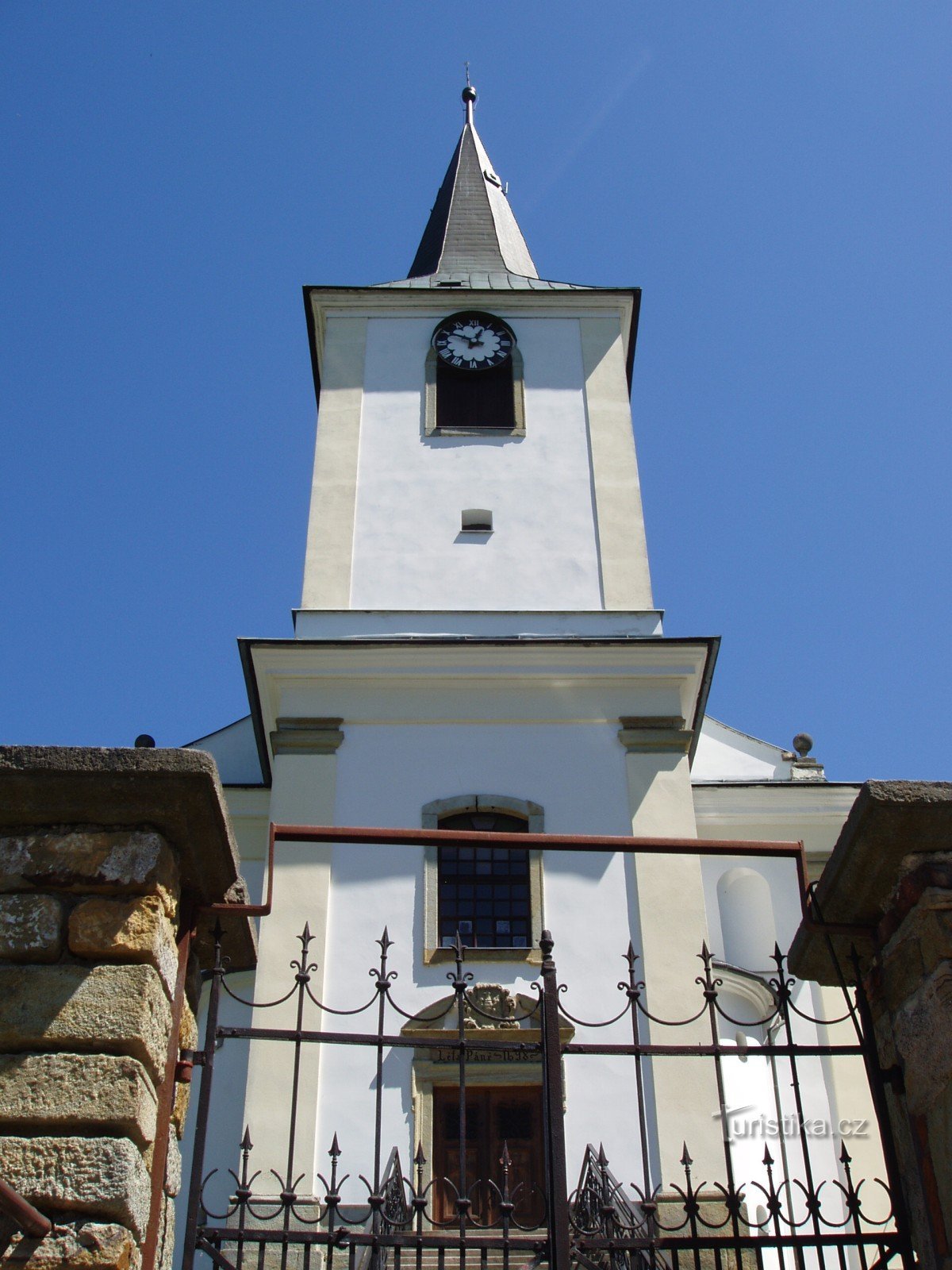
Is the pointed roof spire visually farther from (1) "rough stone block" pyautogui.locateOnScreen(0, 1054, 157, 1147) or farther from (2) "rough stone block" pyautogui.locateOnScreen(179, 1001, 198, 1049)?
(1) "rough stone block" pyautogui.locateOnScreen(0, 1054, 157, 1147)

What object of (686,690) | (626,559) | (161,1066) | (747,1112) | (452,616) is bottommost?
(161,1066)

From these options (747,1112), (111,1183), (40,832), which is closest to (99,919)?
(40,832)

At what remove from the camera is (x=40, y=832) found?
12.8 ft

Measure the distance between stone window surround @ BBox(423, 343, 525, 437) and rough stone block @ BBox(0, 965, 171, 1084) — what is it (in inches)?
537

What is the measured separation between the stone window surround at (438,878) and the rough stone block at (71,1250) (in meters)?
7.90

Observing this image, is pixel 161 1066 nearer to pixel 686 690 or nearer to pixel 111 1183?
pixel 111 1183

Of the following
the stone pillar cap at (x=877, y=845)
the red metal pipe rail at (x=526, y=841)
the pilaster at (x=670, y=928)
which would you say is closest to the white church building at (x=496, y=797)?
the pilaster at (x=670, y=928)

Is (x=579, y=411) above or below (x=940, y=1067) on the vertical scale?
above

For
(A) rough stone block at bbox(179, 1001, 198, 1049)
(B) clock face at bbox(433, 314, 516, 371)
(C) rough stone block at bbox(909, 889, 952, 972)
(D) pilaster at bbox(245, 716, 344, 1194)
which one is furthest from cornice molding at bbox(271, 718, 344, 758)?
(C) rough stone block at bbox(909, 889, 952, 972)

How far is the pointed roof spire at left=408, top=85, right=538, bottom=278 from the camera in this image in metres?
21.4

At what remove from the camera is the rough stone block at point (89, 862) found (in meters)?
3.82

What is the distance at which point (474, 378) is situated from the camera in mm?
17750

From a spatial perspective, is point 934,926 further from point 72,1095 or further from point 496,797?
point 496,797

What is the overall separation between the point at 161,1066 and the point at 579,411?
14260mm
